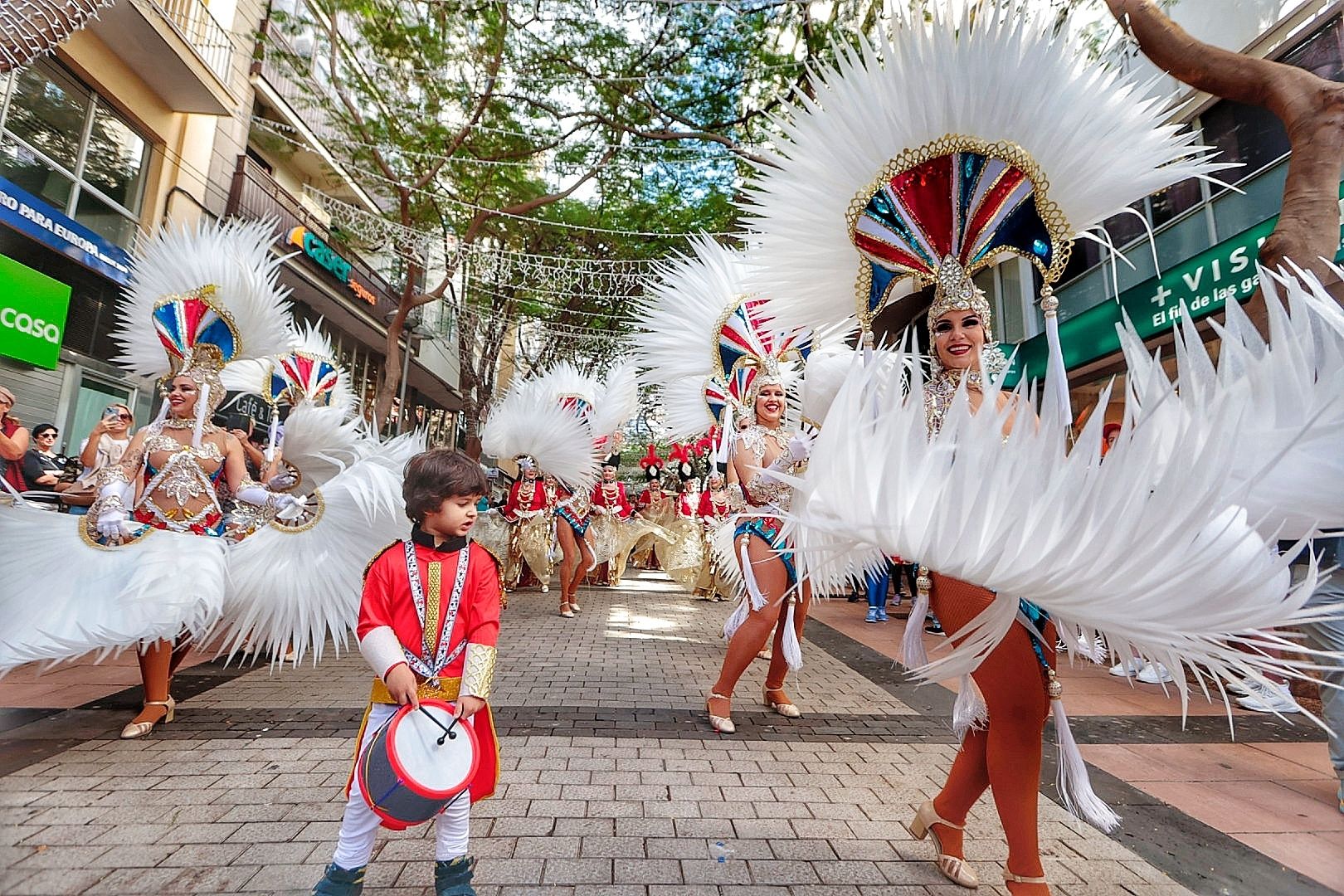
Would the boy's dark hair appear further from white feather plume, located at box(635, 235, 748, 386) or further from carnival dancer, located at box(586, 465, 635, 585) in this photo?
carnival dancer, located at box(586, 465, 635, 585)

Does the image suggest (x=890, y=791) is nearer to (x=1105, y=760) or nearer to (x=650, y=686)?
(x=1105, y=760)

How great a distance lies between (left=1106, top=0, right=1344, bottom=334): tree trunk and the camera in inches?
130

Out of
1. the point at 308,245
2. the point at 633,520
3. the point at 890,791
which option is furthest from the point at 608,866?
the point at 308,245

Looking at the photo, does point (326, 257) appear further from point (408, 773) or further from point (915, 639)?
point (915, 639)

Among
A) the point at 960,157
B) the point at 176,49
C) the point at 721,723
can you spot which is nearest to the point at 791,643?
the point at 721,723

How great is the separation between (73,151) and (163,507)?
28.6 ft

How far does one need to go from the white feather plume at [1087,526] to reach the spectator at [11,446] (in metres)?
6.60

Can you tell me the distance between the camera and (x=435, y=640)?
1898 millimetres

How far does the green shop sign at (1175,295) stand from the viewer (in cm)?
553

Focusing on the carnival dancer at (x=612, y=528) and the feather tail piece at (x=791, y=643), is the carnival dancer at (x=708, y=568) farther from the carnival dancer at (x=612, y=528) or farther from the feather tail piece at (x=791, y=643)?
the feather tail piece at (x=791, y=643)

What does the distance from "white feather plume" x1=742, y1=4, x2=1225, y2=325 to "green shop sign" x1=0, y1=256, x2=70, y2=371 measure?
944 centimetres

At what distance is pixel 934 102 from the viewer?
195 centimetres

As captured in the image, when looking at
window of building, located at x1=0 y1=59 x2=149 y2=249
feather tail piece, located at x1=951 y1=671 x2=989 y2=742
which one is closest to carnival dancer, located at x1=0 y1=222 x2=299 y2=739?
feather tail piece, located at x1=951 y1=671 x2=989 y2=742

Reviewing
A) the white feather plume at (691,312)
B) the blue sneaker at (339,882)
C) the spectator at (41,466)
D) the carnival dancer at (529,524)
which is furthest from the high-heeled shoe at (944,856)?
the carnival dancer at (529,524)
